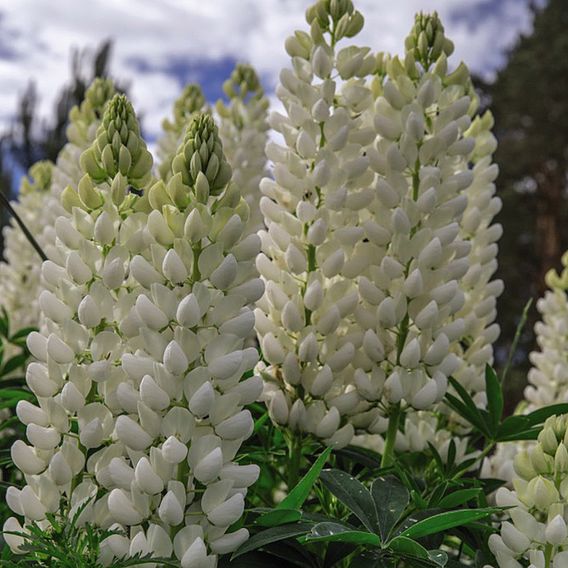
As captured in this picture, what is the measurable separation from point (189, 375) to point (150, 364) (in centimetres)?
3

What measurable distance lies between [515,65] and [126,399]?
12.4 m

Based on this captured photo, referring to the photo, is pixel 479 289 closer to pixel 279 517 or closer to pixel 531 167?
pixel 279 517

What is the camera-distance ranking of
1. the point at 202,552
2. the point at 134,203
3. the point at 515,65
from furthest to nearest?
the point at 515,65, the point at 134,203, the point at 202,552

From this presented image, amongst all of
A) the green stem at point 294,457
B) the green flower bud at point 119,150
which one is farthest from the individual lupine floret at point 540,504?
the green flower bud at point 119,150

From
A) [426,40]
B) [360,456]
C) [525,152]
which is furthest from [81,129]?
[525,152]

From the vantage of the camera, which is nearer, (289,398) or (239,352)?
(239,352)

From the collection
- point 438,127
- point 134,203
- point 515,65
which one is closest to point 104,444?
point 134,203

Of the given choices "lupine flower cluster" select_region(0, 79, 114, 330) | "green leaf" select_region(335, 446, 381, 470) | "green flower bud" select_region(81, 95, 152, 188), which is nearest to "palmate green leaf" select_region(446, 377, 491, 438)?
"green leaf" select_region(335, 446, 381, 470)

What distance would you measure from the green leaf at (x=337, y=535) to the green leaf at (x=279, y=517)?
25mm

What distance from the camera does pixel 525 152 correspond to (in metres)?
11.4

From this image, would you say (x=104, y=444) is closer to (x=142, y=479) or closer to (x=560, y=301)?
(x=142, y=479)

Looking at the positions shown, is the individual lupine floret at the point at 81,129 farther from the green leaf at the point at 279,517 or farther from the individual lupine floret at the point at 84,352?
the green leaf at the point at 279,517

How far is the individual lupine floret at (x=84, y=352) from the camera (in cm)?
→ 68

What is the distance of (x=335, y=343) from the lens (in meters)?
0.88
